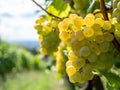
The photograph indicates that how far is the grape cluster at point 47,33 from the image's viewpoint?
113 centimetres

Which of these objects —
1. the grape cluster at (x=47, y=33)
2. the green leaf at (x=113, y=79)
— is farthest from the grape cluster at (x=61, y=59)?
the green leaf at (x=113, y=79)

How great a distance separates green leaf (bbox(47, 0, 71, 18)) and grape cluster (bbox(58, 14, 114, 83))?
0.33 meters

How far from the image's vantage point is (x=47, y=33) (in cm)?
114

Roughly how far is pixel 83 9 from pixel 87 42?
32 cm

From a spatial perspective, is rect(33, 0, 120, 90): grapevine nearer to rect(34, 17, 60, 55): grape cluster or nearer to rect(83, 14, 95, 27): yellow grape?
rect(83, 14, 95, 27): yellow grape

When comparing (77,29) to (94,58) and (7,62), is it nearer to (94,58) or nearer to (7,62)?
(94,58)

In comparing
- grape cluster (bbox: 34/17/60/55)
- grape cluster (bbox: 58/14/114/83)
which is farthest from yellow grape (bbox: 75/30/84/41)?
grape cluster (bbox: 34/17/60/55)

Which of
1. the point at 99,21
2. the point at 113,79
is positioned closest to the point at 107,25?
the point at 99,21

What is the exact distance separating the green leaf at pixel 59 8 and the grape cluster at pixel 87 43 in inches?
13.0

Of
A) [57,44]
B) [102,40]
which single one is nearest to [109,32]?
[102,40]

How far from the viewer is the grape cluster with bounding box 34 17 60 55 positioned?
1.13m

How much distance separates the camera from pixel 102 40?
80cm

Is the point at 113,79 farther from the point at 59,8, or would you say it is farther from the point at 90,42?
the point at 59,8

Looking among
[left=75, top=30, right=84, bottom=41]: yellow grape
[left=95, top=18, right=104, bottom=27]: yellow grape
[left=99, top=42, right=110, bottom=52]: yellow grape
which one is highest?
[left=95, top=18, right=104, bottom=27]: yellow grape
